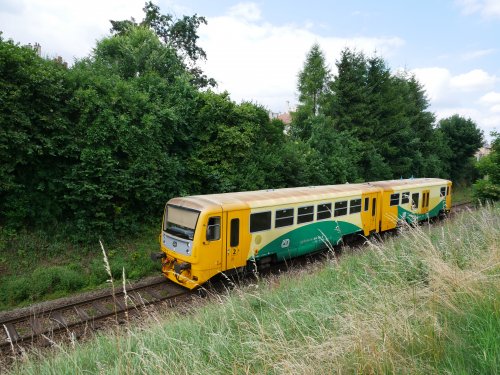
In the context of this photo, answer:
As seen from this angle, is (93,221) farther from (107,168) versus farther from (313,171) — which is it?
(313,171)

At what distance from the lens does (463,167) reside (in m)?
39.9

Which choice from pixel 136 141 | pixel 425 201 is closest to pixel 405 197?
pixel 425 201

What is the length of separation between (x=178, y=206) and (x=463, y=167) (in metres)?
40.1

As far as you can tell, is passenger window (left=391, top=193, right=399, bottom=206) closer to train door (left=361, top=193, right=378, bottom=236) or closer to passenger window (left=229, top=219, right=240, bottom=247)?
train door (left=361, top=193, right=378, bottom=236)

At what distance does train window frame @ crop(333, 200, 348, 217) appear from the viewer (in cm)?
1304

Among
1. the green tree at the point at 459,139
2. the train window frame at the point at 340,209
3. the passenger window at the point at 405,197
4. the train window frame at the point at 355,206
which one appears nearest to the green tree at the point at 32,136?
the train window frame at the point at 340,209

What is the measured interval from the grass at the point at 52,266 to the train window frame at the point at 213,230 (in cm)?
379

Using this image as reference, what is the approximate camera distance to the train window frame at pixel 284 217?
1100cm

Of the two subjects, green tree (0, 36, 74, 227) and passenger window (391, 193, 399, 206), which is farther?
passenger window (391, 193, 399, 206)

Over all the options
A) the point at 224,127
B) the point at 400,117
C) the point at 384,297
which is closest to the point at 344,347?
the point at 384,297

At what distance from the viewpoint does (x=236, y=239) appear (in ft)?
32.6

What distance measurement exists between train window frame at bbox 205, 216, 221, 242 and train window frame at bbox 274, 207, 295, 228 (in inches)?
88.0

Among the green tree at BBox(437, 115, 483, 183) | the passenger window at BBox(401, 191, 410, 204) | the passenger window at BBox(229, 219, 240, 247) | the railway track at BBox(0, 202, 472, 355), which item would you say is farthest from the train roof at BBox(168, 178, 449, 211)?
the green tree at BBox(437, 115, 483, 183)

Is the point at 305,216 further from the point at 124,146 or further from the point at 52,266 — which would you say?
the point at 52,266
